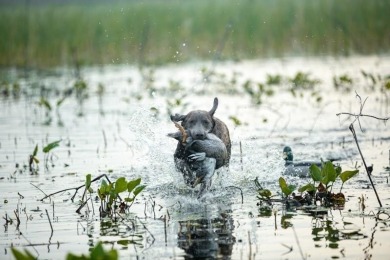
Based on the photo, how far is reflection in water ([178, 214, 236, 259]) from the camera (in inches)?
250

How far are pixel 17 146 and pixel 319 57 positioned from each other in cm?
1244

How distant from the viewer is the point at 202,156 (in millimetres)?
8336

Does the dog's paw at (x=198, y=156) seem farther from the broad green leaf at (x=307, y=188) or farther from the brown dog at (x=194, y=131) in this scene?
the broad green leaf at (x=307, y=188)

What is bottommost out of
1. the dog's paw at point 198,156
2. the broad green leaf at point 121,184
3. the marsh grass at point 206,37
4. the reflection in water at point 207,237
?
the reflection in water at point 207,237

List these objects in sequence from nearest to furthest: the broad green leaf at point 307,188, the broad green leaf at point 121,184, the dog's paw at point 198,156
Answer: the broad green leaf at point 121,184, the broad green leaf at point 307,188, the dog's paw at point 198,156

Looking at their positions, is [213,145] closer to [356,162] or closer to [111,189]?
[111,189]

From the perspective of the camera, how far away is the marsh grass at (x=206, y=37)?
23.0m

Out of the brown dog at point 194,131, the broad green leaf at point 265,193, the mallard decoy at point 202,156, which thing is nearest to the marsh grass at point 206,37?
the brown dog at point 194,131

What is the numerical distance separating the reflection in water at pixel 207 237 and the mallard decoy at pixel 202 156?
89cm

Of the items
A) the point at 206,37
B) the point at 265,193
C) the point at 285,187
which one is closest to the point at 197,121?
the point at 265,193

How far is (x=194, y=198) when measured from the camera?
852cm

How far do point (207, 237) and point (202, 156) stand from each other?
64.7 inches

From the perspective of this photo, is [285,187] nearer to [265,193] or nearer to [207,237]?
[265,193]

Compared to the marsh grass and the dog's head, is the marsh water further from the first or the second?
the marsh grass
